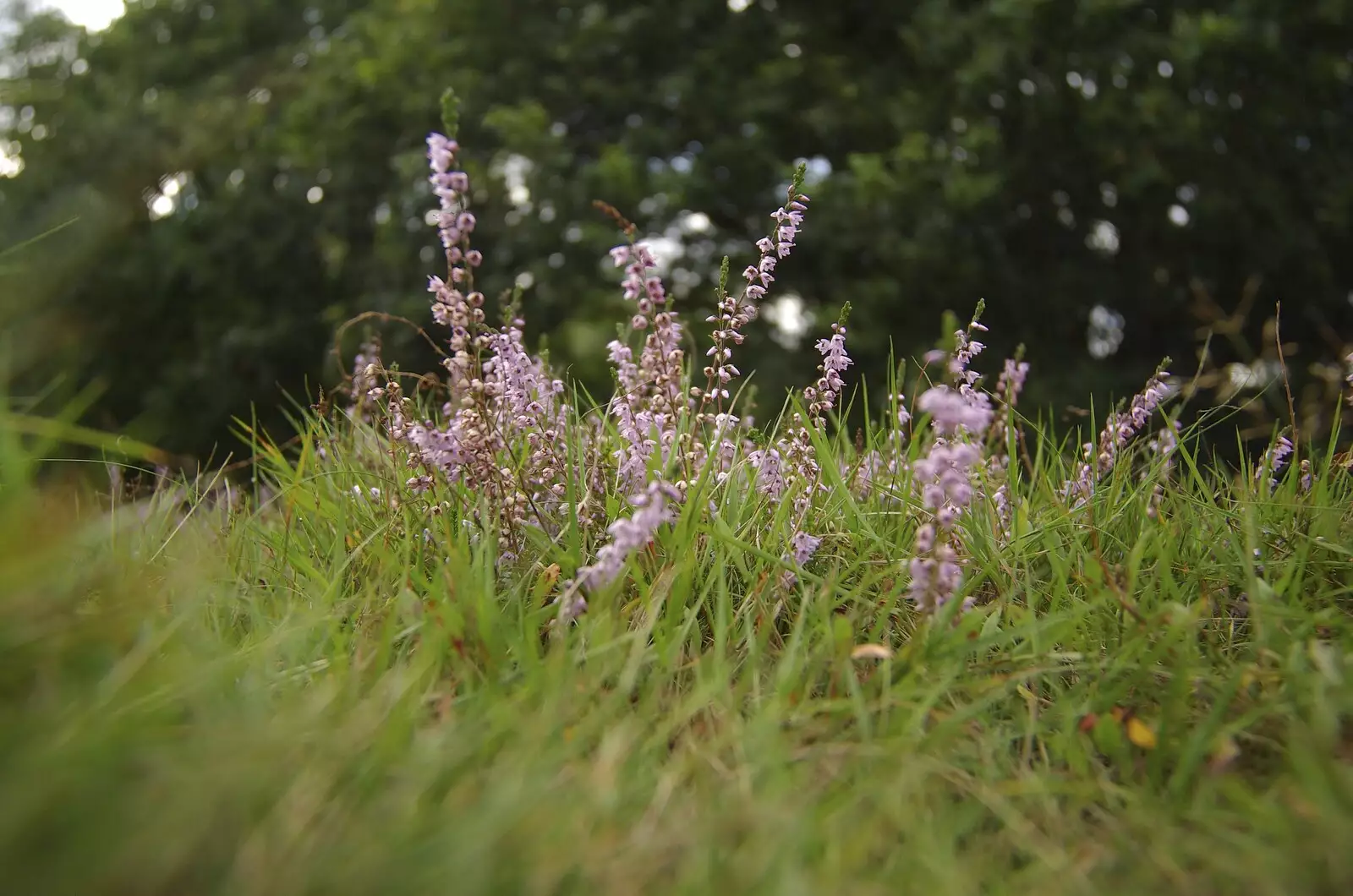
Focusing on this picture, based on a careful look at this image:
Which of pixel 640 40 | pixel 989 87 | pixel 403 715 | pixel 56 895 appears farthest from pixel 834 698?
pixel 640 40

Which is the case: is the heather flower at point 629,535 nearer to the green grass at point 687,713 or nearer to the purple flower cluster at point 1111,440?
the green grass at point 687,713

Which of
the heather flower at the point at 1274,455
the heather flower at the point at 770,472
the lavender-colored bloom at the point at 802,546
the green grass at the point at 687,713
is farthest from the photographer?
the heather flower at the point at 1274,455

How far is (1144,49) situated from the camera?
954cm

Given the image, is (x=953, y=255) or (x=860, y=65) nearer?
(x=953, y=255)

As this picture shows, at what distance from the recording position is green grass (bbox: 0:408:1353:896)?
1.53 meters

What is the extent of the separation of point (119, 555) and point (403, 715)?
4.38 feet

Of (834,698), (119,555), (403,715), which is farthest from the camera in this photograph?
(119,555)

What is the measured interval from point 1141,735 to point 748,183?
31.3ft

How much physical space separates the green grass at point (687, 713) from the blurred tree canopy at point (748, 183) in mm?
6370

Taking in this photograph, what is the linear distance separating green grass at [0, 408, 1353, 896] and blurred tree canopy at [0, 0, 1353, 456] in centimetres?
637

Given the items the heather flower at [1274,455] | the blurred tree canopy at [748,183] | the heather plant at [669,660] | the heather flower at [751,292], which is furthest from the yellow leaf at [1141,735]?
the blurred tree canopy at [748,183]

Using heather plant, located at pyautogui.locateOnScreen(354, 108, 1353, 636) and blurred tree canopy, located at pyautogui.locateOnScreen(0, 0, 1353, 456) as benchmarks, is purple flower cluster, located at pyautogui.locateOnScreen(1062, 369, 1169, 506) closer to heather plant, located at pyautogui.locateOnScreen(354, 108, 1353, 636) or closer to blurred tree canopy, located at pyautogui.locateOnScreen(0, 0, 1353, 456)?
heather plant, located at pyautogui.locateOnScreen(354, 108, 1353, 636)

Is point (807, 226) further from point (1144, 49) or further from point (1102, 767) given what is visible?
point (1102, 767)

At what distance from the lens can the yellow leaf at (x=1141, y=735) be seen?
209 cm
